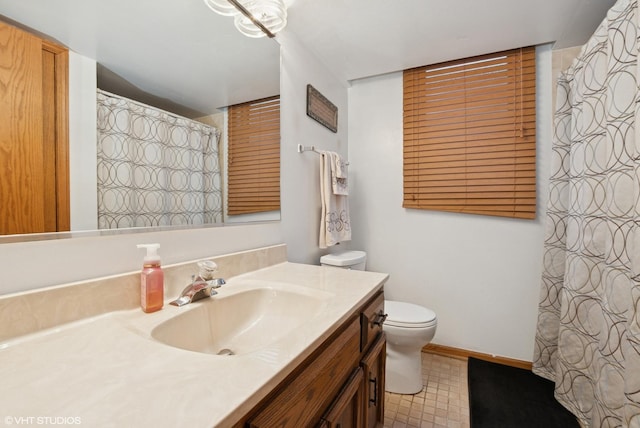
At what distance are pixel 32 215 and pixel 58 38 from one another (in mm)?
415

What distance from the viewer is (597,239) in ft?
4.30

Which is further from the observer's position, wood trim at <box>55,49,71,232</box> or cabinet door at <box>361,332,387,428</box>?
cabinet door at <box>361,332,387,428</box>

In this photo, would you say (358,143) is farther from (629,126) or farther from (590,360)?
(590,360)

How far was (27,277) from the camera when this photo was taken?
2.02ft

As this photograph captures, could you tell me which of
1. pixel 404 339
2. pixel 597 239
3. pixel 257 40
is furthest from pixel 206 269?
pixel 597 239

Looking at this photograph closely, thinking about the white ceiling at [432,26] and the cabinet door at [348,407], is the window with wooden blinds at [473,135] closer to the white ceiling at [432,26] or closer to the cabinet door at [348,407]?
the white ceiling at [432,26]

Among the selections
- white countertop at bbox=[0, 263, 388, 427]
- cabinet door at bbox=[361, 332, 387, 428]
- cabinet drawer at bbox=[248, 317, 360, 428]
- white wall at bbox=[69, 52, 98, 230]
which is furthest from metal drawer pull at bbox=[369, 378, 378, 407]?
white wall at bbox=[69, 52, 98, 230]

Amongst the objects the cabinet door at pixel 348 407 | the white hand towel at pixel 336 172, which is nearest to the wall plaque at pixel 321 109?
the white hand towel at pixel 336 172

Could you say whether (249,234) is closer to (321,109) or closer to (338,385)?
(338,385)

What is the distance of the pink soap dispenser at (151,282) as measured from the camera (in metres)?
0.73

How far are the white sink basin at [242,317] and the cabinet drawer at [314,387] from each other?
12 centimetres

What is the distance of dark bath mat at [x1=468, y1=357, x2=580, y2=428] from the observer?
1.41 metres

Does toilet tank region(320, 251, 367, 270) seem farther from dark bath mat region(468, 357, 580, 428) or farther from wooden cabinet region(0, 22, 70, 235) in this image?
wooden cabinet region(0, 22, 70, 235)

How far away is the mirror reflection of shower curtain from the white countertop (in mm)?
305
